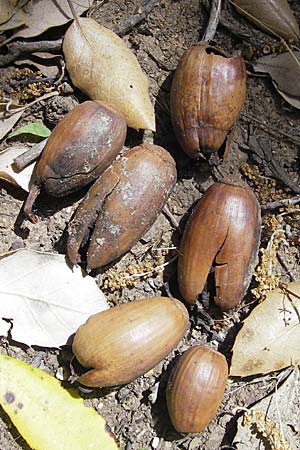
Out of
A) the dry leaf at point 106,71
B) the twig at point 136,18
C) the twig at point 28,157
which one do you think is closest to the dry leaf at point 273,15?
the twig at point 136,18

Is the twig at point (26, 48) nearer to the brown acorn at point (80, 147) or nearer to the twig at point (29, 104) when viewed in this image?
the twig at point (29, 104)

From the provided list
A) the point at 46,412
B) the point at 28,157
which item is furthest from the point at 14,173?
the point at 46,412

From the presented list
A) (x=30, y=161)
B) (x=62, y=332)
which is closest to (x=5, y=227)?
(x=30, y=161)

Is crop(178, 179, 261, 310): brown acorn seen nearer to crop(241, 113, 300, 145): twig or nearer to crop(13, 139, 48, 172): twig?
crop(241, 113, 300, 145): twig

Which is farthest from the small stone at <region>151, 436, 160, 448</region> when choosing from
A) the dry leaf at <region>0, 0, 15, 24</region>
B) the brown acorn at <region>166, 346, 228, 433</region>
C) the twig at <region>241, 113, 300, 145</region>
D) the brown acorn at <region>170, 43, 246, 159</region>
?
the dry leaf at <region>0, 0, 15, 24</region>

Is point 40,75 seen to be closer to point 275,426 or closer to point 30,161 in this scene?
point 30,161
